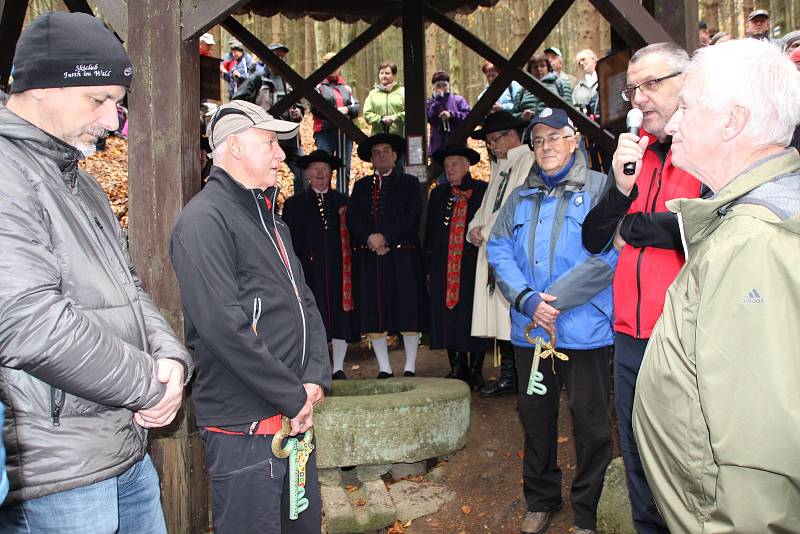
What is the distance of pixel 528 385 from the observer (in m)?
4.23

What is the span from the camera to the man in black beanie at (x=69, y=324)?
1.84 metres

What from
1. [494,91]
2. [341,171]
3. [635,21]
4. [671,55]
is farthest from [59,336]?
[341,171]

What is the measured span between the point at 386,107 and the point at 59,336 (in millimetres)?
9288

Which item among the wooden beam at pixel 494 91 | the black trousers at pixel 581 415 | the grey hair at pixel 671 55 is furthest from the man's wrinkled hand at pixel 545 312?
the wooden beam at pixel 494 91

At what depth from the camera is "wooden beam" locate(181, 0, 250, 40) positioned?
4051 mm

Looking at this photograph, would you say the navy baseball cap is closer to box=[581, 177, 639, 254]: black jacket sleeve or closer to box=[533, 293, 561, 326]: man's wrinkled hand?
box=[581, 177, 639, 254]: black jacket sleeve

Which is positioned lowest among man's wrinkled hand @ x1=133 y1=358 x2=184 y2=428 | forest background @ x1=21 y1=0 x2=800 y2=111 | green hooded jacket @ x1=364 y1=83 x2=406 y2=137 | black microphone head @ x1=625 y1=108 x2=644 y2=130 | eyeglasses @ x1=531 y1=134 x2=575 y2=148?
man's wrinkled hand @ x1=133 y1=358 x2=184 y2=428

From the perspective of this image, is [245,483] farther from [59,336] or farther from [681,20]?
[681,20]

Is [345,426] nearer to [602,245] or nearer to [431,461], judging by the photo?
[431,461]

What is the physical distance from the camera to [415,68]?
7898 mm

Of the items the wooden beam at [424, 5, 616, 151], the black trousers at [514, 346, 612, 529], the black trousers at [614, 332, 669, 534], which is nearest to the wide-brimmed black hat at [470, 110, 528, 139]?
the wooden beam at [424, 5, 616, 151]

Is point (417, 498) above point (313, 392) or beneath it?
beneath

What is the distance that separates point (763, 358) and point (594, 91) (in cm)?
881

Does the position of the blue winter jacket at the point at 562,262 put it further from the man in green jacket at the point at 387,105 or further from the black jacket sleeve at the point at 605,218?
the man in green jacket at the point at 387,105
